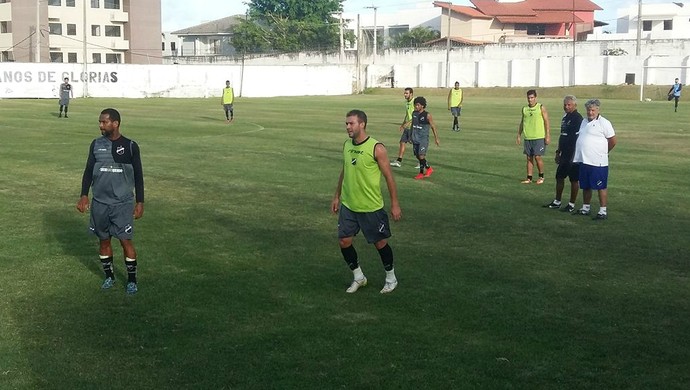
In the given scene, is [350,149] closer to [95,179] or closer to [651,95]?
[95,179]

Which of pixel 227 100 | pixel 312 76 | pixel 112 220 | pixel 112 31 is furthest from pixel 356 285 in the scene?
pixel 112 31

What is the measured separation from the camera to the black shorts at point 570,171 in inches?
613

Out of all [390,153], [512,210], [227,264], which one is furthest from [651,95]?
[227,264]

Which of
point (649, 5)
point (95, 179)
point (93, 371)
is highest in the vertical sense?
point (649, 5)

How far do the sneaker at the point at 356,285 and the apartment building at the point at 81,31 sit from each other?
80698 mm

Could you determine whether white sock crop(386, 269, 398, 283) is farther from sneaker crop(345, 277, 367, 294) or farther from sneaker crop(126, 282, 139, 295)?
sneaker crop(126, 282, 139, 295)

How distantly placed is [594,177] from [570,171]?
90cm

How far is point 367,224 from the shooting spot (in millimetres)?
9750

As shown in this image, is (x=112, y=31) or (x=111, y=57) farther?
(x=111, y=57)

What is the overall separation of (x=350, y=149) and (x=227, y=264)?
100 inches

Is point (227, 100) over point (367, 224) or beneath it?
over

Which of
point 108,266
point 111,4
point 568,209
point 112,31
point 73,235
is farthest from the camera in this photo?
point 112,31

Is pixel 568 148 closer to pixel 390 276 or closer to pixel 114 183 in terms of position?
pixel 390 276

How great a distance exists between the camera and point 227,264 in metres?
11.3
